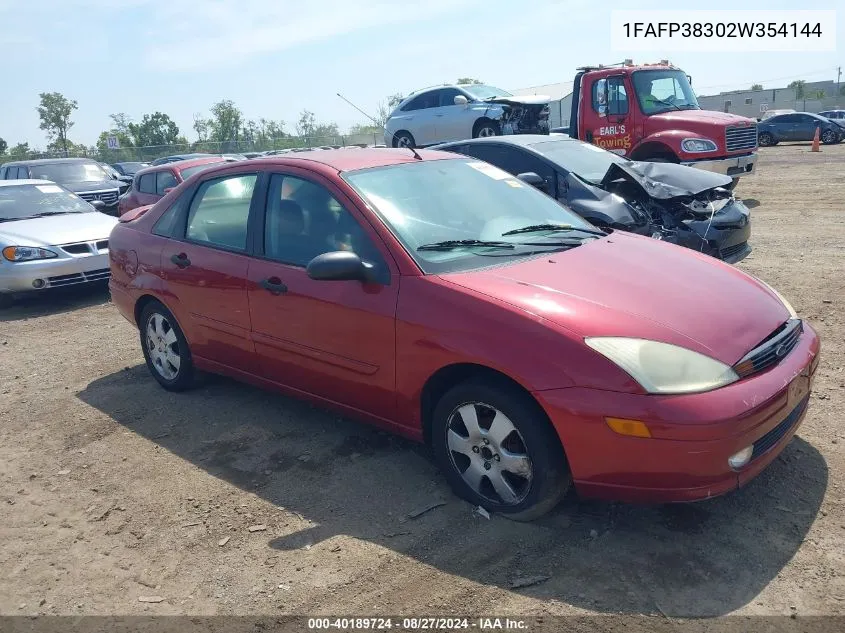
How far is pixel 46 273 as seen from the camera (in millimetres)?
8570

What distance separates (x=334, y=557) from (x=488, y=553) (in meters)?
0.67

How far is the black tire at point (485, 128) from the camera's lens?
15.6 meters

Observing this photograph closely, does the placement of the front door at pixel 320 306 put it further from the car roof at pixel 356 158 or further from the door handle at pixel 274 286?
the car roof at pixel 356 158

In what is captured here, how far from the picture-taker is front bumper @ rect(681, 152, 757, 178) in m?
12.0

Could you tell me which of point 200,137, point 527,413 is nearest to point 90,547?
point 527,413

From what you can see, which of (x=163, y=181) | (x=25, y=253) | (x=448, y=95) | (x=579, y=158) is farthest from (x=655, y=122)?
(x=25, y=253)

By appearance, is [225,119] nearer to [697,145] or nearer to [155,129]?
[155,129]

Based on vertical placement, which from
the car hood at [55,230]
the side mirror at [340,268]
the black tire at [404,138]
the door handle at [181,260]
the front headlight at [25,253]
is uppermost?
the black tire at [404,138]

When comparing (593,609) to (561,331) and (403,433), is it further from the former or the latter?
(403,433)

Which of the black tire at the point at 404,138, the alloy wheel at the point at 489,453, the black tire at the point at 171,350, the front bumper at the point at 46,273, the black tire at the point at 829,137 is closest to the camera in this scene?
the alloy wheel at the point at 489,453

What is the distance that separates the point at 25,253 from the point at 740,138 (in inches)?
435

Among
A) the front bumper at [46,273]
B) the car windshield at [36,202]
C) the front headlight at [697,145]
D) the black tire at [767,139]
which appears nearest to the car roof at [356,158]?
the front bumper at [46,273]

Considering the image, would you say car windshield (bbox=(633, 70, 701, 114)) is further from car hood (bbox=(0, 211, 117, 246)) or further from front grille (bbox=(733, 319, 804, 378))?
front grille (bbox=(733, 319, 804, 378))

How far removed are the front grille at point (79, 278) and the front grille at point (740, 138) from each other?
381 inches
